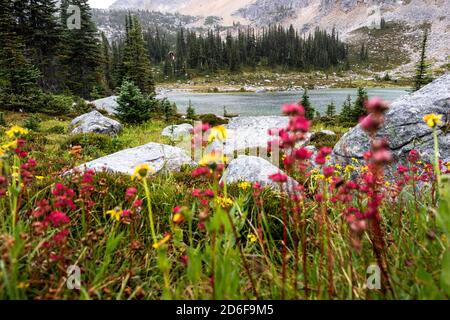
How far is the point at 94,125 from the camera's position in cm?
1525

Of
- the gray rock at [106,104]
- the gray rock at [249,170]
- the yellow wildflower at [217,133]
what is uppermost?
the yellow wildflower at [217,133]

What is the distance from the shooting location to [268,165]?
5984 mm

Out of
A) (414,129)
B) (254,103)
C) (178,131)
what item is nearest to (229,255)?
(414,129)

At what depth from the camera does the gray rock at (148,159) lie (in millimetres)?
6176

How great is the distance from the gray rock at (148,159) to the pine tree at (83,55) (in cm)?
3346

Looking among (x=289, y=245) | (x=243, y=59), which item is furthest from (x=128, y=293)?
(x=243, y=59)

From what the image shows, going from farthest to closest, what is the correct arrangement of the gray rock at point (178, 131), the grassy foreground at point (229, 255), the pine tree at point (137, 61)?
the pine tree at point (137, 61) < the gray rock at point (178, 131) < the grassy foreground at point (229, 255)

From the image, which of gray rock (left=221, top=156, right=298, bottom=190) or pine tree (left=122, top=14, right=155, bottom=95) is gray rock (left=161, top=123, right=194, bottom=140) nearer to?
gray rock (left=221, top=156, right=298, bottom=190)

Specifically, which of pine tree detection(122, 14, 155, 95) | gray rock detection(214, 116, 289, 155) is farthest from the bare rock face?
pine tree detection(122, 14, 155, 95)

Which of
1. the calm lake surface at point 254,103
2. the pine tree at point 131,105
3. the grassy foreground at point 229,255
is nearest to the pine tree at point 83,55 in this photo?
the calm lake surface at point 254,103

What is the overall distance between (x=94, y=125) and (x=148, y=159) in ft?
31.7

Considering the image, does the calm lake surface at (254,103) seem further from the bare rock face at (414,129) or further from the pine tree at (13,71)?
the bare rock face at (414,129)

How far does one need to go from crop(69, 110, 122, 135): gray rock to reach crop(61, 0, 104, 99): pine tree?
75.5 feet
